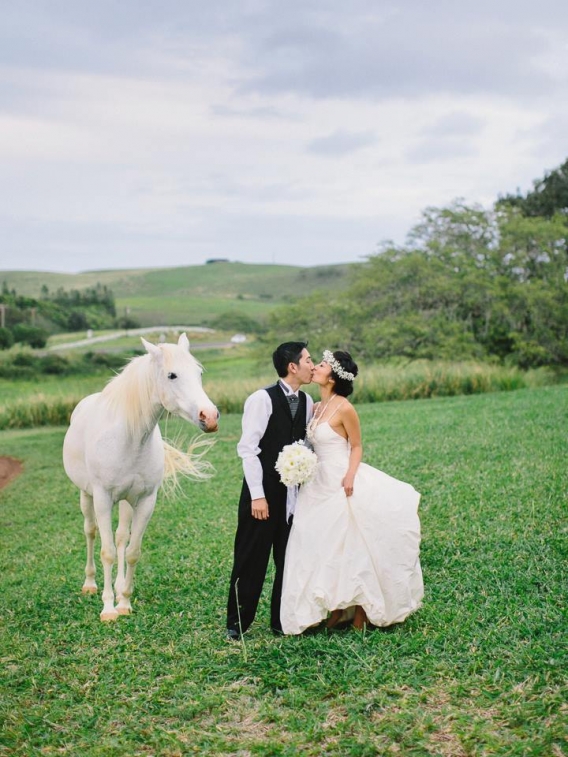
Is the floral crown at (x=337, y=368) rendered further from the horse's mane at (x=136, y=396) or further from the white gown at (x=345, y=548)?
the horse's mane at (x=136, y=396)

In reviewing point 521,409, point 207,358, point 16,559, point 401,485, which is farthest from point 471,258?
point 401,485

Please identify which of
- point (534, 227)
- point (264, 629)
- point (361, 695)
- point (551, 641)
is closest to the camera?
point (361, 695)

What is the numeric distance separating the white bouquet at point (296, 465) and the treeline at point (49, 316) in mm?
39099

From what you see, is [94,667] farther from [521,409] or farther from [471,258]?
[471,258]

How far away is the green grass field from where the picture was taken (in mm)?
3777

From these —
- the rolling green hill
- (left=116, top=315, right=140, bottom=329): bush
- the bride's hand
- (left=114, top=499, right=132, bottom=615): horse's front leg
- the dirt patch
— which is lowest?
the dirt patch

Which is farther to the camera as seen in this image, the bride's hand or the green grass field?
the bride's hand

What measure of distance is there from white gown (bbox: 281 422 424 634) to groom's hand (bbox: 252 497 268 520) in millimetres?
213

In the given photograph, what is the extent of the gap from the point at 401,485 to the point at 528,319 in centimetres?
2431

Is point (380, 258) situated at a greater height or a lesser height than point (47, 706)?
greater

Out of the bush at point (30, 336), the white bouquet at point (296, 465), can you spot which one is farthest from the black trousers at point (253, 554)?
the bush at point (30, 336)

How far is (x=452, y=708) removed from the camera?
12.8ft

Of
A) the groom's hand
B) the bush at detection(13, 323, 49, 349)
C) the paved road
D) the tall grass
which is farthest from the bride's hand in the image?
the bush at detection(13, 323, 49, 349)

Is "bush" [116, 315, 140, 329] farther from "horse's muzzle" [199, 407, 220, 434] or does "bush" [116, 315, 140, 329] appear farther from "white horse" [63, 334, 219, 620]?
"horse's muzzle" [199, 407, 220, 434]
